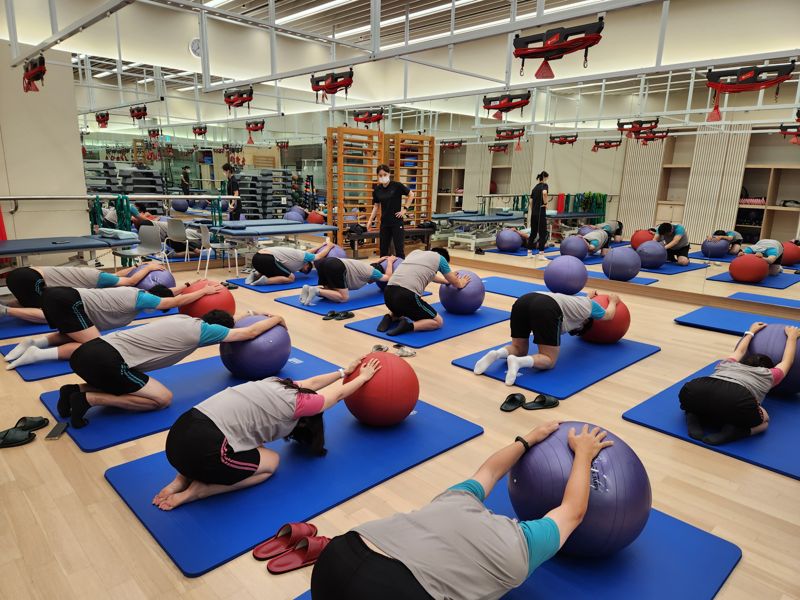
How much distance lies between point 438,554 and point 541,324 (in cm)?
254

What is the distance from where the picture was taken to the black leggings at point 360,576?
43.8 inches

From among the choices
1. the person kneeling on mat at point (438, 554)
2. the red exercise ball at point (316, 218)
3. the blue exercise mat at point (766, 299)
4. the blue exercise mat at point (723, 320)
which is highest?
the red exercise ball at point (316, 218)

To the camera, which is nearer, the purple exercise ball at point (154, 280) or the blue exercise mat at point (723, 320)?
the purple exercise ball at point (154, 280)

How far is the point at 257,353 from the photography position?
3314 millimetres

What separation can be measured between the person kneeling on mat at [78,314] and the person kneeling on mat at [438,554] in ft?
9.17

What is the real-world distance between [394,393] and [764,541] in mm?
1702

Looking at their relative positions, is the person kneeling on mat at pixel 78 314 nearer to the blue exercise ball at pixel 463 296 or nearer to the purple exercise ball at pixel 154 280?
the purple exercise ball at pixel 154 280

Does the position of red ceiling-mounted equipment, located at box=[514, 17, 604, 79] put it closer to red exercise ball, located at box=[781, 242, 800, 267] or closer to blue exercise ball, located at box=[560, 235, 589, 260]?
blue exercise ball, located at box=[560, 235, 589, 260]

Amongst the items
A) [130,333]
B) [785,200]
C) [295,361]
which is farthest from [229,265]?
[785,200]

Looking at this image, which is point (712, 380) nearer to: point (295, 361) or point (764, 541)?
point (764, 541)

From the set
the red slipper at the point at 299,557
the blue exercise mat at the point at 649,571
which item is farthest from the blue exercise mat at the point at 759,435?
the red slipper at the point at 299,557

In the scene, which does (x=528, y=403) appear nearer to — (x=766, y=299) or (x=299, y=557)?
(x=299, y=557)

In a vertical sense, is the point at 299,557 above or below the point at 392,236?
below

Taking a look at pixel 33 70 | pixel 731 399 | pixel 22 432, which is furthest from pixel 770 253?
pixel 33 70
